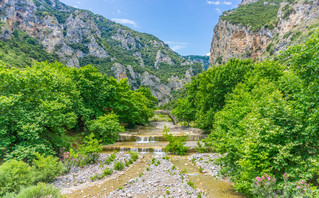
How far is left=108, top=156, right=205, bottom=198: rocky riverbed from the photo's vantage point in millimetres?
9594

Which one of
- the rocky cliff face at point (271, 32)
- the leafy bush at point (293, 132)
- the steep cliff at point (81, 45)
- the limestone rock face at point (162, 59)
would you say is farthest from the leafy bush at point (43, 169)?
the limestone rock face at point (162, 59)

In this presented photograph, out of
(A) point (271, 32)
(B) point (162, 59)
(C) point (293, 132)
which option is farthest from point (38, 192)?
(B) point (162, 59)

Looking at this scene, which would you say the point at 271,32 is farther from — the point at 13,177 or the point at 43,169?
the point at 13,177

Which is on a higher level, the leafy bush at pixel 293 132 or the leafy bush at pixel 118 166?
the leafy bush at pixel 293 132

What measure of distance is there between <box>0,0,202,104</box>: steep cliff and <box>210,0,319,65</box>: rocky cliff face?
58.9m

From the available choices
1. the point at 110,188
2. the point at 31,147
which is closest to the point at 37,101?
the point at 31,147

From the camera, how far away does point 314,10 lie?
68.0 meters

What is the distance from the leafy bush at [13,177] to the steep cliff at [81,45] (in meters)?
104

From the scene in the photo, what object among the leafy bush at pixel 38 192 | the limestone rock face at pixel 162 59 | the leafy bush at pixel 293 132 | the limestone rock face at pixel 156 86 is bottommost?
the leafy bush at pixel 38 192

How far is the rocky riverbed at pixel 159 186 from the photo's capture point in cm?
959

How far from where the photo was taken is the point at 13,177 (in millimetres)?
8805

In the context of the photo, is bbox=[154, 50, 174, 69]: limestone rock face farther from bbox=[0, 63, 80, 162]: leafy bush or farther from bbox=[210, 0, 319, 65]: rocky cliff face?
bbox=[0, 63, 80, 162]: leafy bush

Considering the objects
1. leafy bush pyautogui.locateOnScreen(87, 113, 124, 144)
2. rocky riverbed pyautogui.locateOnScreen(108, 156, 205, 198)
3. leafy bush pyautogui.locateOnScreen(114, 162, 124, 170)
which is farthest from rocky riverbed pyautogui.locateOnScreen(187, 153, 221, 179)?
leafy bush pyautogui.locateOnScreen(87, 113, 124, 144)

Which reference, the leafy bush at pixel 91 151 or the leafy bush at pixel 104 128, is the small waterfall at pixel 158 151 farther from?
the leafy bush at pixel 91 151
